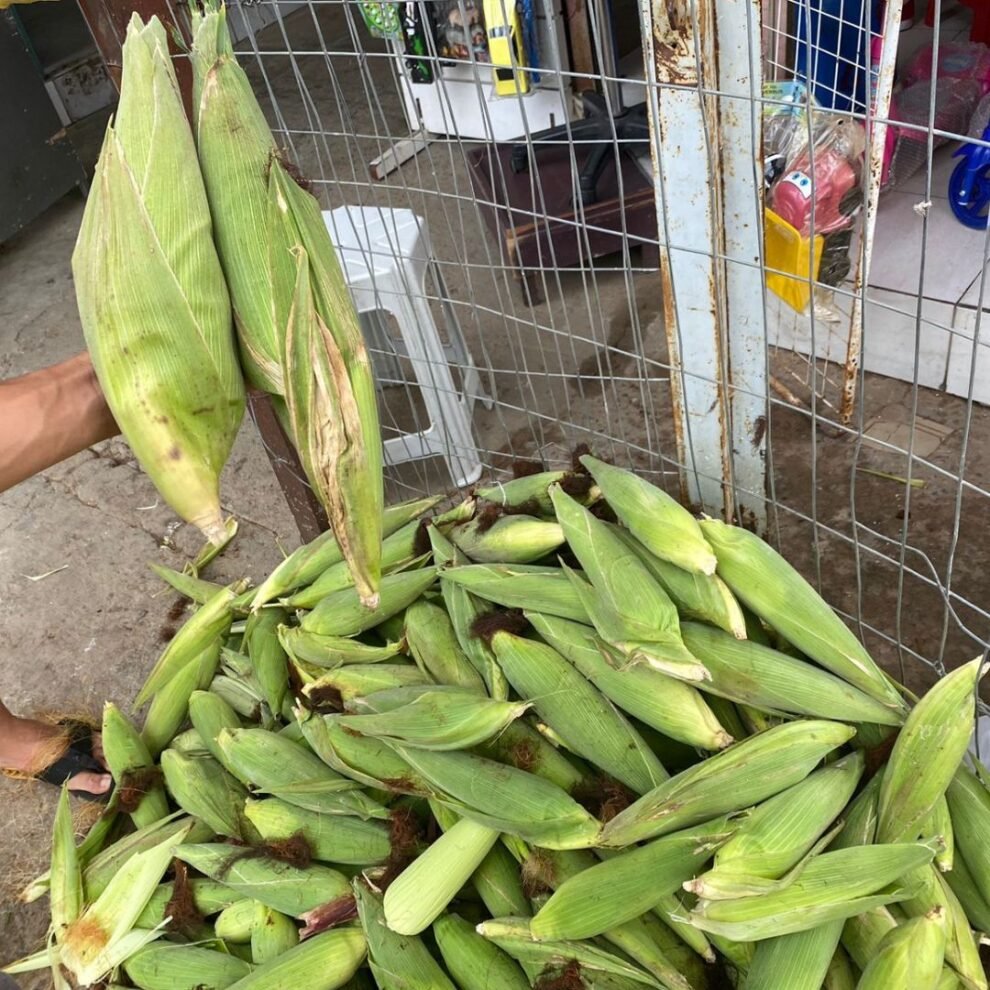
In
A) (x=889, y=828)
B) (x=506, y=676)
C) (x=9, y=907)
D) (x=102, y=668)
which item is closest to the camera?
(x=889, y=828)

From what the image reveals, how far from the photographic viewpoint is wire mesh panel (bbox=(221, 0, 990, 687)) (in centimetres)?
110

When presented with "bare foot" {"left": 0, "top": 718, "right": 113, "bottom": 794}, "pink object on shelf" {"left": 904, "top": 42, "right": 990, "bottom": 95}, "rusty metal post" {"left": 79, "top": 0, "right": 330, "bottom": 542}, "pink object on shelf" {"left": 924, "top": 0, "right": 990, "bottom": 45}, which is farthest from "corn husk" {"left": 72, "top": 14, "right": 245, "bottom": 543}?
"pink object on shelf" {"left": 924, "top": 0, "right": 990, "bottom": 45}

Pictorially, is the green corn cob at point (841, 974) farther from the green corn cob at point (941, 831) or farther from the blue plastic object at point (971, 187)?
the blue plastic object at point (971, 187)

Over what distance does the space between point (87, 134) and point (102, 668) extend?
3.32 metres

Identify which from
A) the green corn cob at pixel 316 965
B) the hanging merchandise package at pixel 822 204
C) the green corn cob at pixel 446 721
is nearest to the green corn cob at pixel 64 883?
the green corn cob at pixel 316 965

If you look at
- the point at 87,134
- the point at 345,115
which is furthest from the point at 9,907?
the point at 87,134

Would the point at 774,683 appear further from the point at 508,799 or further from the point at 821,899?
the point at 508,799

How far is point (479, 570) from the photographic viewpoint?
49.2 inches

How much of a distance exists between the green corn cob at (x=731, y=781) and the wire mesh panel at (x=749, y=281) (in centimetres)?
31

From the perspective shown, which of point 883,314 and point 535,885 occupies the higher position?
point 535,885

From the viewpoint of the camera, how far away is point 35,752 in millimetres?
1799

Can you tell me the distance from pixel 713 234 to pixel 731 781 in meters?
0.67

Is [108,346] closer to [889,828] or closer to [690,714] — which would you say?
[690,714]

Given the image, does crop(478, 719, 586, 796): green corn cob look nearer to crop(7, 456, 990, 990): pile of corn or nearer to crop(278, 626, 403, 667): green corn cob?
crop(7, 456, 990, 990): pile of corn
